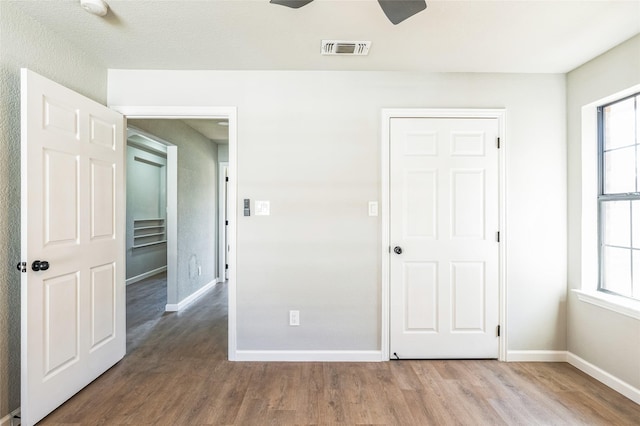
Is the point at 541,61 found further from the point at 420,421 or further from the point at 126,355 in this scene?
Result: the point at 126,355

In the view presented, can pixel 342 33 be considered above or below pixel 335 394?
above

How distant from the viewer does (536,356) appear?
8.50 feet

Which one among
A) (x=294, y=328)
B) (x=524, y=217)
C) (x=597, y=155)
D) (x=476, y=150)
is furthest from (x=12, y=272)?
(x=597, y=155)

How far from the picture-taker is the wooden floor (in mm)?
1876

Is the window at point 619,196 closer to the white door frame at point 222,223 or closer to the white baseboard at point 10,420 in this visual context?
the white baseboard at point 10,420

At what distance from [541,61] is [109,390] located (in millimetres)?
4034

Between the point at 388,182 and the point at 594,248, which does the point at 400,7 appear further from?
the point at 594,248

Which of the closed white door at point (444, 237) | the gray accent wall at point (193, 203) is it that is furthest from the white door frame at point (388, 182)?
the gray accent wall at point (193, 203)

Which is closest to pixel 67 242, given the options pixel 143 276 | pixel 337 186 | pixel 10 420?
pixel 10 420

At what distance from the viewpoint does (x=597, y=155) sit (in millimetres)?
2436

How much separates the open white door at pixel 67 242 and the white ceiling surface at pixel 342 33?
460 millimetres

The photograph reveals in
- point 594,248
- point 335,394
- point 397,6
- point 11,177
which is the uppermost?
point 397,6

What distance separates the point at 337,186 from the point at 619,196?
2085 millimetres

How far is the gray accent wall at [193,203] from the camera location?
12.9ft
